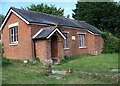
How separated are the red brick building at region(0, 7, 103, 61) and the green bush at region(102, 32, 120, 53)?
6054 mm

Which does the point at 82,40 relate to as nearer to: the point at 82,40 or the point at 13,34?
the point at 82,40

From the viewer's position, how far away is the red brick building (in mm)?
21125

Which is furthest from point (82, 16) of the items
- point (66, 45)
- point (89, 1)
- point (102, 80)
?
point (102, 80)

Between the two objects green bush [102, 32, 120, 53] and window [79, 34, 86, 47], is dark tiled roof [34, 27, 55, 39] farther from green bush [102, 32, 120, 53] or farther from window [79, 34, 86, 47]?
green bush [102, 32, 120, 53]

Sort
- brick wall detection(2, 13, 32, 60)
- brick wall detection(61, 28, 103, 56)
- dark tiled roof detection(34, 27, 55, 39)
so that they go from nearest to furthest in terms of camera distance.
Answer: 1. dark tiled roof detection(34, 27, 55, 39)
2. brick wall detection(2, 13, 32, 60)
3. brick wall detection(61, 28, 103, 56)

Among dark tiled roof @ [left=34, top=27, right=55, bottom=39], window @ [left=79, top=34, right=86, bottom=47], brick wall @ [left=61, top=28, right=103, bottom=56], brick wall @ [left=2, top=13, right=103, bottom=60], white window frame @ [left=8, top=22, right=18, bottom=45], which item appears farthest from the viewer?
window @ [left=79, top=34, right=86, bottom=47]

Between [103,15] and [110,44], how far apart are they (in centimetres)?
1680

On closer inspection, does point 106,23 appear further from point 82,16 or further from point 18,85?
point 18,85

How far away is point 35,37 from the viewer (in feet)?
70.9

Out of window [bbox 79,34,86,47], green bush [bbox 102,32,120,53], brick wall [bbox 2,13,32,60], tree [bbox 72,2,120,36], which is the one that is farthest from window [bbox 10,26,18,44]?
tree [bbox 72,2,120,36]

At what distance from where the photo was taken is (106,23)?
4853 cm

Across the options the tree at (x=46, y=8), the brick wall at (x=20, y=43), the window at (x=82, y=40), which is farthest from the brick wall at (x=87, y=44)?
the tree at (x=46, y=8)

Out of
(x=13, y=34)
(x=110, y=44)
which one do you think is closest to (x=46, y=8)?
(x=110, y=44)

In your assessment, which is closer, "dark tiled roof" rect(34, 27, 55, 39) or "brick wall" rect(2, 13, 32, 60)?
"dark tiled roof" rect(34, 27, 55, 39)
